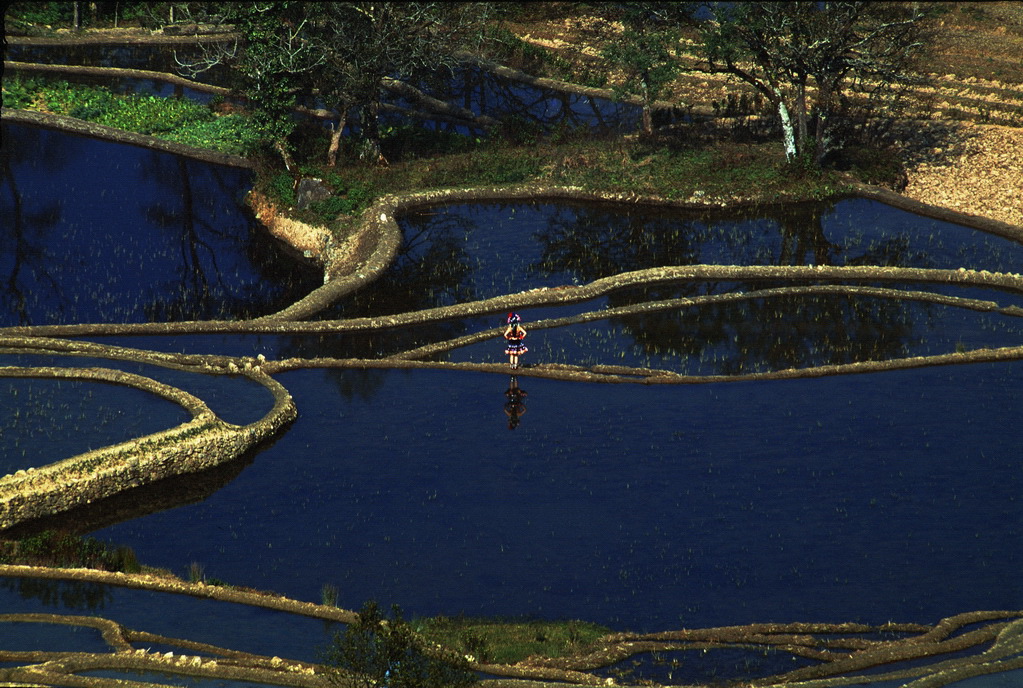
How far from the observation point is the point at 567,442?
173 ft

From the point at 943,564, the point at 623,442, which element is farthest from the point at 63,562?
the point at 943,564

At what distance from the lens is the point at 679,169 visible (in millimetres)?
84688

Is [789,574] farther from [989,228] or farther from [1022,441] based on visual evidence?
[989,228]

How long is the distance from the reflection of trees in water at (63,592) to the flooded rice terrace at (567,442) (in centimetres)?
10

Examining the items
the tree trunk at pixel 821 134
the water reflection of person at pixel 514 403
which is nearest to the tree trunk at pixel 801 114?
the tree trunk at pixel 821 134

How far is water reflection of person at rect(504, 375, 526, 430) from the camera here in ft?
179

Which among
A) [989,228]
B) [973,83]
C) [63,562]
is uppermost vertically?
[973,83]

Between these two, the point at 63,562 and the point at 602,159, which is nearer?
the point at 63,562

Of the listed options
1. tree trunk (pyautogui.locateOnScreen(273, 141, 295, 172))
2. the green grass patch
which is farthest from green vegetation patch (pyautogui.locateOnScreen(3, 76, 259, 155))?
the green grass patch

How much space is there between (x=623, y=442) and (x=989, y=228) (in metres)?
33.1

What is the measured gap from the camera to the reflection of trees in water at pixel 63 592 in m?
41.5

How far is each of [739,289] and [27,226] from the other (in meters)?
37.2

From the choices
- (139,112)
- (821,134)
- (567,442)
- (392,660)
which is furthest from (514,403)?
(139,112)

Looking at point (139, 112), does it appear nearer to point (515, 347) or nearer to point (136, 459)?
point (515, 347)
